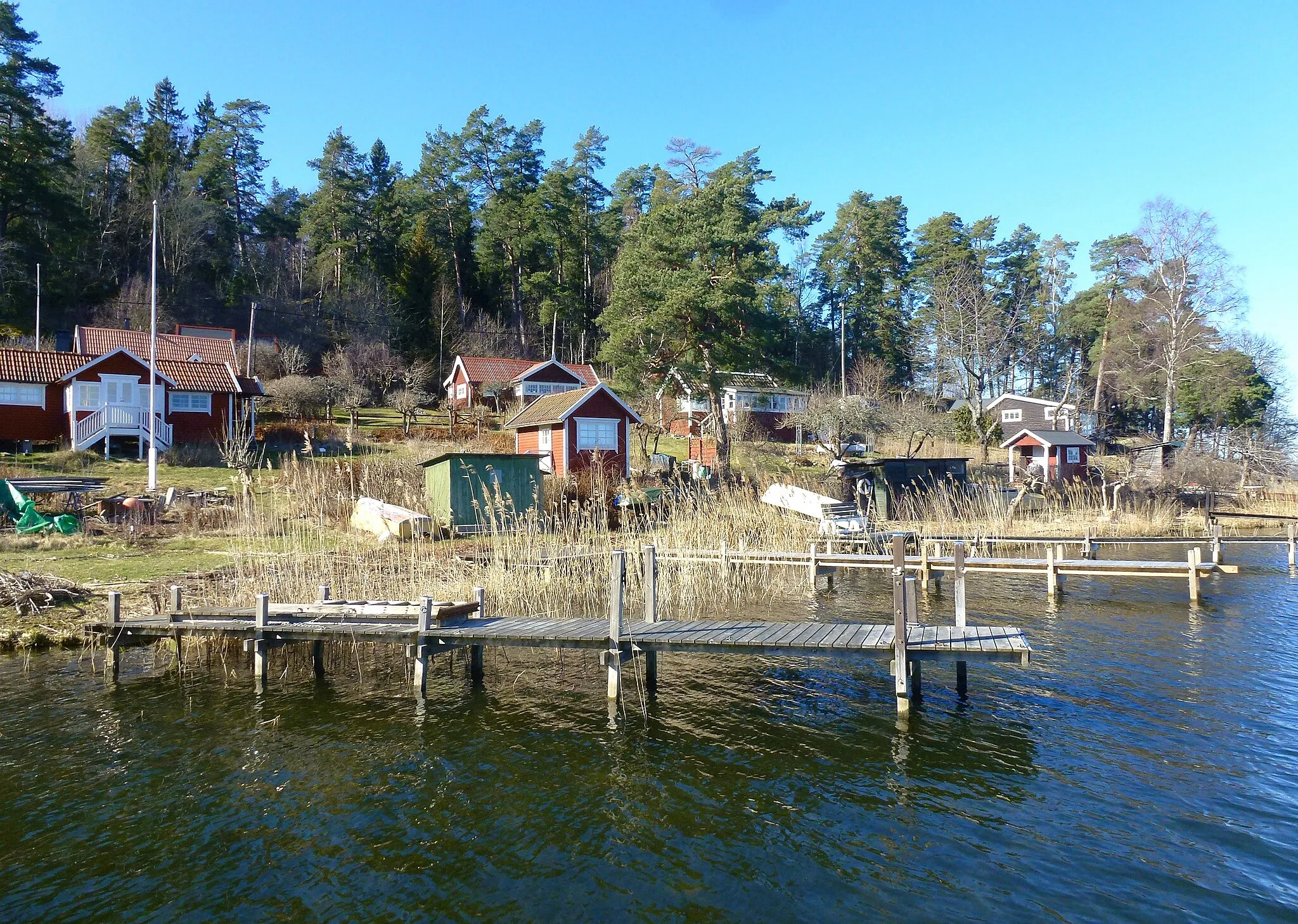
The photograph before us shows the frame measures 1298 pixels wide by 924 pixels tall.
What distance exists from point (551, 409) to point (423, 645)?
19669 mm

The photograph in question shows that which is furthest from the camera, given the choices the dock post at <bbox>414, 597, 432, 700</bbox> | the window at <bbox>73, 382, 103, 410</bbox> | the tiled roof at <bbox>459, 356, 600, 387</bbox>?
the tiled roof at <bbox>459, 356, 600, 387</bbox>

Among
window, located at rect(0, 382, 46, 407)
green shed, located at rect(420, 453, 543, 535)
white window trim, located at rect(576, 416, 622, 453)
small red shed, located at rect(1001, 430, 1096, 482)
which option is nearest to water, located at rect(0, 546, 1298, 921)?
green shed, located at rect(420, 453, 543, 535)

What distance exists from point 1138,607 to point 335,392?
37032 mm

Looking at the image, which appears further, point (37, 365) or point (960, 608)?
point (37, 365)

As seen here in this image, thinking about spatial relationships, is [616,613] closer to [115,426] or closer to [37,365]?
[115,426]

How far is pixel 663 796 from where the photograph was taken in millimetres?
7520

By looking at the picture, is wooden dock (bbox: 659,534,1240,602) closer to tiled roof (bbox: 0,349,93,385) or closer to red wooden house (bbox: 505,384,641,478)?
red wooden house (bbox: 505,384,641,478)

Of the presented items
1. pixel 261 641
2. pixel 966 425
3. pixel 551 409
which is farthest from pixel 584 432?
pixel 966 425

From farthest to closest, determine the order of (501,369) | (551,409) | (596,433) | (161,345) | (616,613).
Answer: (501,369) → (161,345) → (551,409) → (596,433) → (616,613)

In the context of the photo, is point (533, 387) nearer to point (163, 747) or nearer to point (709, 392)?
point (709, 392)

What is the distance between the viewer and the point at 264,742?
28.8 feet

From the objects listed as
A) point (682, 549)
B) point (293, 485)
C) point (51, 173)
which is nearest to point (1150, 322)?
point (682, 549)

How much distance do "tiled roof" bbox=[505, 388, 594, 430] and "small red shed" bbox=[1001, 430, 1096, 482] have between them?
2083 centimetres

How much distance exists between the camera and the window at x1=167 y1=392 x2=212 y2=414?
33.0m
